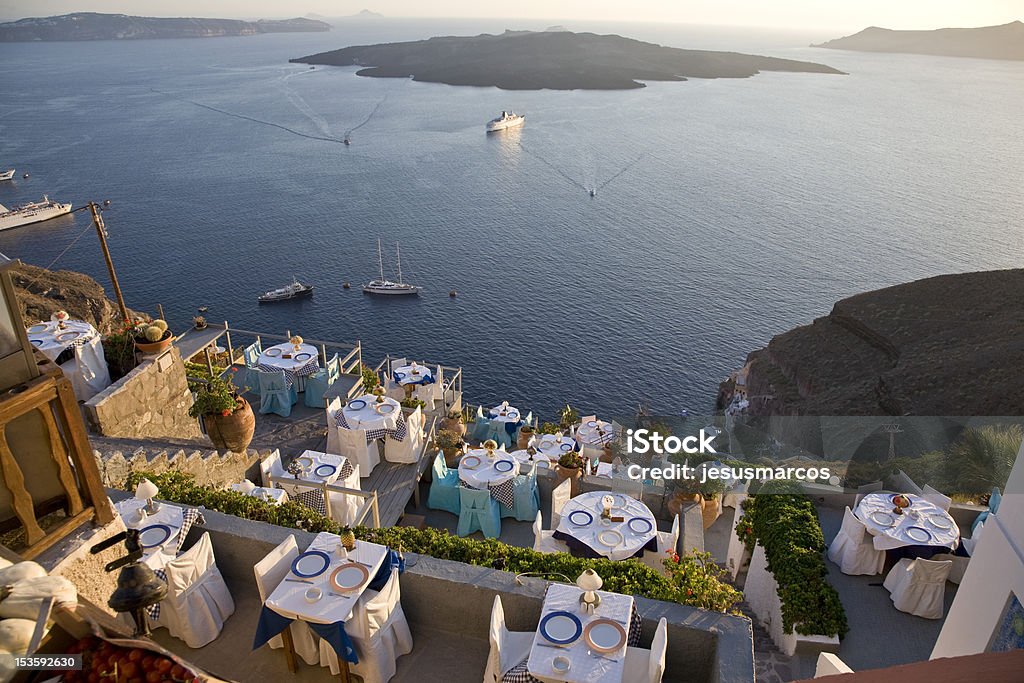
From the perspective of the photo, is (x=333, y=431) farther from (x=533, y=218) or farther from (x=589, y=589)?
(x=533, y=218)

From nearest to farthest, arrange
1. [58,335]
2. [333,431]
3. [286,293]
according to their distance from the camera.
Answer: [58,335]
[333,431]
[286,293]

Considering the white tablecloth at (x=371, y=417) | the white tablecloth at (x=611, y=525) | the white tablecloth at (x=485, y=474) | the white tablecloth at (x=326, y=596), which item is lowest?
the white tablecloth at (x=485, y=474)

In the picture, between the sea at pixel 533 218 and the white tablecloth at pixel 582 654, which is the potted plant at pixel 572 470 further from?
the sea at pixel 533 218

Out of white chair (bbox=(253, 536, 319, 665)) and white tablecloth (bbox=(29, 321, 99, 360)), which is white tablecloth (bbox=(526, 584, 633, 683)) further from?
white tablecloth (bbox=(29, 321, 99, 360))

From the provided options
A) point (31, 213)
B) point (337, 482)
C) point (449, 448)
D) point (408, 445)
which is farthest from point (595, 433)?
point (31, 213)

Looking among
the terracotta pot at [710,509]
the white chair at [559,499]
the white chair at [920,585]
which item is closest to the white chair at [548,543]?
the white chair at [559,499]

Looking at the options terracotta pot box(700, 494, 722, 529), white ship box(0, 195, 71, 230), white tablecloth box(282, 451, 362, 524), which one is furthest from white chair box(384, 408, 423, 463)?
white ship box(0, 195, 71, 230)

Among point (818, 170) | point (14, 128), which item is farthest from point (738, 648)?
point (14, 128)
